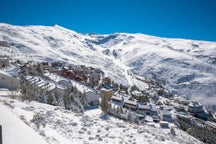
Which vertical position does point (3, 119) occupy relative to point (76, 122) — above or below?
above

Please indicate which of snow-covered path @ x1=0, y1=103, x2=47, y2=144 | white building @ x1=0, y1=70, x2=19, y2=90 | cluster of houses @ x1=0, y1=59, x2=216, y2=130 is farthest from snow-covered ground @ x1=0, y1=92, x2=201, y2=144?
white building @ x1=0, y1=70, x2=19, y2=90

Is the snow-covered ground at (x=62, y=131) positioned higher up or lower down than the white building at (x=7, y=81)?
lower down

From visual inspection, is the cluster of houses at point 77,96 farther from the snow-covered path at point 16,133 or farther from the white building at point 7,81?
the snow-covered path at point 16,133

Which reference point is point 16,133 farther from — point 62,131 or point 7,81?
point 7,81

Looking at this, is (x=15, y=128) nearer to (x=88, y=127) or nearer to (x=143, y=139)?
(x=88, y=127)

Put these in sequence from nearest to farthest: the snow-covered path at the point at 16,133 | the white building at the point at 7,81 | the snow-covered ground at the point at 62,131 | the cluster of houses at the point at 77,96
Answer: the snow-covered path at the point at 16,133, the snow-covered ground at the point at 62,131, the white building at the point at 7,81, the cluster of houses at the point at 77,96

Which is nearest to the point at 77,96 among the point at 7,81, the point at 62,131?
the point at 7,81

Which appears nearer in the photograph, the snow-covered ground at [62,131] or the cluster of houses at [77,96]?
the snow-covered ground at [62,131]

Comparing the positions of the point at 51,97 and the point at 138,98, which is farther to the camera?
the point at 138,98

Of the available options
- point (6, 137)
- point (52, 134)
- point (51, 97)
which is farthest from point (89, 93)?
point (6, 137)

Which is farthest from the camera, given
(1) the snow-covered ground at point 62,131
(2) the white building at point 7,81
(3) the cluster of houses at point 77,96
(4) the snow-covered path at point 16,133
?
(3) the cluster of houses at point 77,96

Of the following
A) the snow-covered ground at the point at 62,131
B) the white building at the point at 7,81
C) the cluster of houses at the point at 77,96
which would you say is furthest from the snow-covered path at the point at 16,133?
the white building at the point at 7,81

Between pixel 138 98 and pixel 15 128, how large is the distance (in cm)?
7705

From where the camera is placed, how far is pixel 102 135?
15.1 metres
